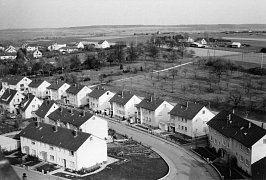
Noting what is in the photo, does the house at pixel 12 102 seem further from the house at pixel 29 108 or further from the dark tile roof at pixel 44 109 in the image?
the dark tile roof at pixel 44 109

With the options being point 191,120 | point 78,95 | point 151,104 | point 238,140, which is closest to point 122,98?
point 151,104

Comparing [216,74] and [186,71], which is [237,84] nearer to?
[216,74]

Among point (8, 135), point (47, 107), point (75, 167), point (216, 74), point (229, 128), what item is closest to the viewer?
point (75, 167)

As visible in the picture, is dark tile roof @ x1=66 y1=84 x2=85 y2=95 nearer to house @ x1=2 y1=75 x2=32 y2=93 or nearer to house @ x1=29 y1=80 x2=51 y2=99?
house @ x1=29 y1=80 x2=51 y2=99

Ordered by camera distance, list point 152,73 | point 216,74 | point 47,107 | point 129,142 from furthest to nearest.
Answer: point 152,73 < point 216,74 < point 47,107 < point 129,142

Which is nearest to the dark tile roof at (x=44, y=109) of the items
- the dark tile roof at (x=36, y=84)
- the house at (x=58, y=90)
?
the house at (x=58, y=90)

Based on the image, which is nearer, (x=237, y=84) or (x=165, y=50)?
(x=237, y=84)

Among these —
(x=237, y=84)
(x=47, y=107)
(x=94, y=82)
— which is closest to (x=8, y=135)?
(x=47, y=107)
